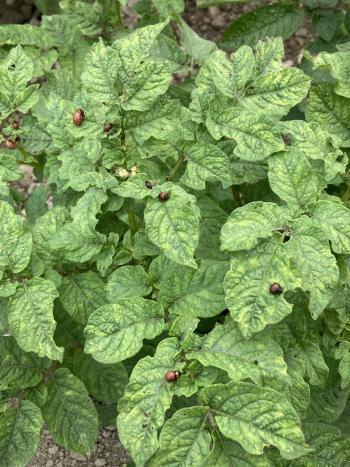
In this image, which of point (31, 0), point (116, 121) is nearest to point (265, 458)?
point (116, 121)

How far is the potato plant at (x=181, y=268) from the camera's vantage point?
1.78m

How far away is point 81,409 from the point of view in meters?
2.16

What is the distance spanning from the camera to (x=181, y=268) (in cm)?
203

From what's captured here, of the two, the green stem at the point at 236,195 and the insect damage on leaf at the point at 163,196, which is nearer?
the insect damage on leaf at the point at 163,196

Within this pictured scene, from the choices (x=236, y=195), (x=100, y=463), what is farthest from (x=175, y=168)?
(x=100, y=463)

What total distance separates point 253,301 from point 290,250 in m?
0.17

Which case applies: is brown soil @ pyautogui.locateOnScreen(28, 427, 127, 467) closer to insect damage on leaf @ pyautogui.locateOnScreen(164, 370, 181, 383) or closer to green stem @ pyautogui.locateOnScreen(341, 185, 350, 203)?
insect damage on leaf @ pyautogui.locateOnScreen(164, 370, 181, 383)

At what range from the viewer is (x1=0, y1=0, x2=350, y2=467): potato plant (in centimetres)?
178

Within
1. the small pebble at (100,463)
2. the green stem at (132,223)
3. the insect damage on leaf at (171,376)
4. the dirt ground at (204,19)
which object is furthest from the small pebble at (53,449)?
the dirt ground at (204,19)

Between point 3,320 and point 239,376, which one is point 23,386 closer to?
point 3,320

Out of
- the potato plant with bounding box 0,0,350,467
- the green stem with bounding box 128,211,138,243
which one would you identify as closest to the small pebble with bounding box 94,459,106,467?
the potato plant with bounding box 0,0,350,467

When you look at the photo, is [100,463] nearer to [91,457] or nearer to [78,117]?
[91,457]

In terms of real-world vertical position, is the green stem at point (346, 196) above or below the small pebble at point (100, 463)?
above

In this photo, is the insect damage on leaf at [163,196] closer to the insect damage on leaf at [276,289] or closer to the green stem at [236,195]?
the insect damage on leaf at [276,289]
